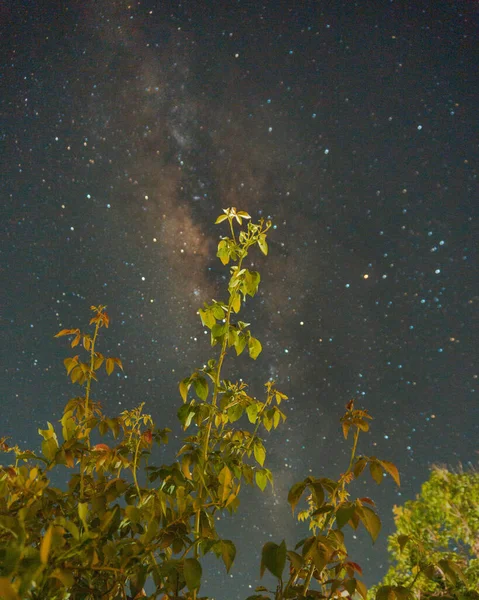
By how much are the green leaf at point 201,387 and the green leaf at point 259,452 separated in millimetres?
231

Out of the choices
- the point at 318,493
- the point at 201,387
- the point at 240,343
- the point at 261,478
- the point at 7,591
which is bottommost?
the point at 7,591

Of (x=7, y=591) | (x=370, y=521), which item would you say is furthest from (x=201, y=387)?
(x=7, y=591)

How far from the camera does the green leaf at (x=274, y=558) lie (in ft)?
2.24

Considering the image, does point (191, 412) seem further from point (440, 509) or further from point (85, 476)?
point (440, 509)

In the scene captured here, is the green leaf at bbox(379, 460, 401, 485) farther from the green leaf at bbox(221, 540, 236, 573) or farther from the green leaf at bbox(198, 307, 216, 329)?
the green leaf at bbox(198, 307, 216, 329)

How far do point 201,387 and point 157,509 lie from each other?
0.99ft

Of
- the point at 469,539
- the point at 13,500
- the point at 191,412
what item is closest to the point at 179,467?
the point at 191,412

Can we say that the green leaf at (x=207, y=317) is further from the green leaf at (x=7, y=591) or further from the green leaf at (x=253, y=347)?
the green leaf at (x=7, y=591)

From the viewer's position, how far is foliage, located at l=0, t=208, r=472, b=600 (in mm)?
610

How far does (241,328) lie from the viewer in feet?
3.84

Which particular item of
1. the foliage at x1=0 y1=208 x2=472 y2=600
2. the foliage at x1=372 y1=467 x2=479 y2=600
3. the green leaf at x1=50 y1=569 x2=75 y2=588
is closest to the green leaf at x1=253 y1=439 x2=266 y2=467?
the foliage at x1=0 y1=208 x2=472 y2=600

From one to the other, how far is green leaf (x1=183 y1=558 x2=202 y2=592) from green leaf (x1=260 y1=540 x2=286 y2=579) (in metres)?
0.11

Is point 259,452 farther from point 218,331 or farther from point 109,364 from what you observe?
point 109,364

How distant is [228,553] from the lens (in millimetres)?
764
